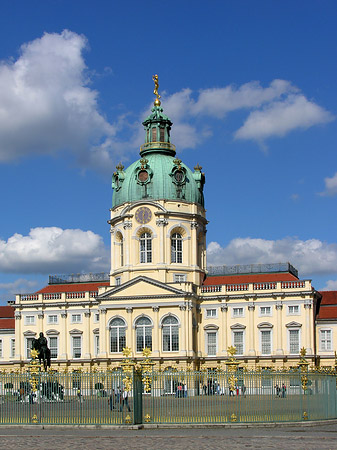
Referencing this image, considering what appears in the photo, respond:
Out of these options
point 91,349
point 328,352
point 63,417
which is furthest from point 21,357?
point 63,417

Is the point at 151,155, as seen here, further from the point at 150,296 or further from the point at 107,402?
the point at 107,402

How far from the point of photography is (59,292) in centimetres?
8944

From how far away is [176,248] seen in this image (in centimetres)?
8412

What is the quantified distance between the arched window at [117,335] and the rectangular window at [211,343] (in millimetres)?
9236

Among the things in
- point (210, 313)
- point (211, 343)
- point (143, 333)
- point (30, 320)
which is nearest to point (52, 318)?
point (30, 320)

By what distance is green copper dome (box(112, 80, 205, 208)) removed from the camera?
84.1 metres

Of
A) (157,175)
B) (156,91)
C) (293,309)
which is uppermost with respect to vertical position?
(156,91)

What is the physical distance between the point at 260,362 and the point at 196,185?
21.1 m

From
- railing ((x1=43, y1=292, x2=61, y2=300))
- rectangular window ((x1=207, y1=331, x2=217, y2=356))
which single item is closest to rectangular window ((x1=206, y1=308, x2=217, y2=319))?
rectangular window ((x1=207, y1=331, x2=217, y2=356))

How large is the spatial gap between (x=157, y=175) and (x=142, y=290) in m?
13.1

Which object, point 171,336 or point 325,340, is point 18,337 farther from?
point 325,340

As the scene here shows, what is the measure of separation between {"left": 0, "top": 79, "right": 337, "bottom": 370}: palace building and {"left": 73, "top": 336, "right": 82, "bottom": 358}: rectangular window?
112 millimetres

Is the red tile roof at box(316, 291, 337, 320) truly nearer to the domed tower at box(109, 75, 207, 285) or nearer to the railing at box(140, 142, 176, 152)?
the domed tower at box(109, 75, 207, 285)

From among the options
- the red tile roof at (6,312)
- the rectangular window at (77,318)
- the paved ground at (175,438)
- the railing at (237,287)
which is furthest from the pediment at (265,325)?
the paved ground at (175,438)
